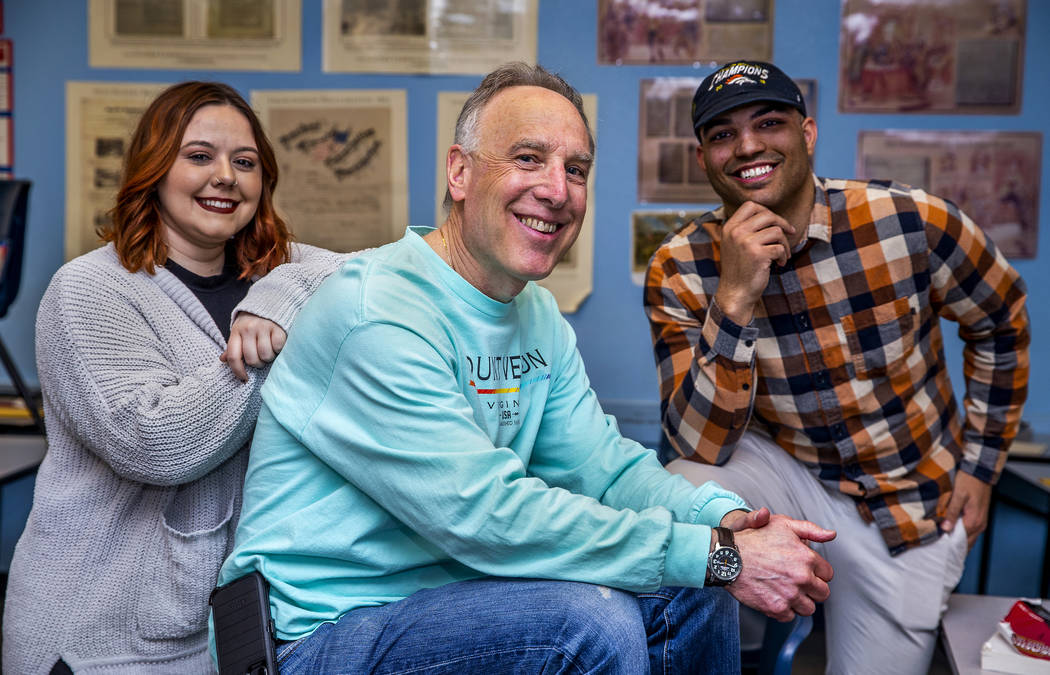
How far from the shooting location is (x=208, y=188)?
1559 millimetres

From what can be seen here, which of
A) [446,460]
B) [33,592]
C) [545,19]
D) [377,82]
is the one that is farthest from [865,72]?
[33,592]

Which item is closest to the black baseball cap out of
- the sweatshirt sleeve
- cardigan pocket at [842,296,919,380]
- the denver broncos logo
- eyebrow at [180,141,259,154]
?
the denver broncos logo

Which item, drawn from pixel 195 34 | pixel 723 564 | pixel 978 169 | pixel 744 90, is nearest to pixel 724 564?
pixel 723 564

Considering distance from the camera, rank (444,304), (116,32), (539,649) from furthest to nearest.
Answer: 1. (116,32)
2. (444,304)
3. (539,649)

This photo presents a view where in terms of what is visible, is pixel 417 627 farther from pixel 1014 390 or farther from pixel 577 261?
pixel 577 261

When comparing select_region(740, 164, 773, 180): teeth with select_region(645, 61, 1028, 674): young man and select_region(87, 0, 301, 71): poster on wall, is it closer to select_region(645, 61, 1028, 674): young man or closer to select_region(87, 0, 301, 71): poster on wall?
select_region(645, 61, 1028, 674): young man

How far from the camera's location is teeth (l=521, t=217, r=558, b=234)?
4.09ft

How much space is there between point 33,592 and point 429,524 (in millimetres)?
A: 712

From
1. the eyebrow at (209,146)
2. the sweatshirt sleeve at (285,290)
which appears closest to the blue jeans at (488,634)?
the sweatshirt sleeve at (285,290)

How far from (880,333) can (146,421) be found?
53.3 inches

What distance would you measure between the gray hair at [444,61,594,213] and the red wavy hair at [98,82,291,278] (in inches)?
20.8

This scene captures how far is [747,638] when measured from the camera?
2232 mm

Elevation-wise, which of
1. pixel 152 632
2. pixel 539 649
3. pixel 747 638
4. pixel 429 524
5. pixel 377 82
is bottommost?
pixel 747 638

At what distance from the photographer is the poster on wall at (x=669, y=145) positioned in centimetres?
259
